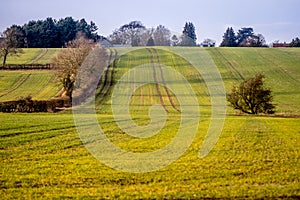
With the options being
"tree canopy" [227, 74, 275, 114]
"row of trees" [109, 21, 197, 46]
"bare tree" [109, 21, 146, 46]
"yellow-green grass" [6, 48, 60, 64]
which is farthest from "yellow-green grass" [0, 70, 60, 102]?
"bare tree" [109, 21, 146, 46]

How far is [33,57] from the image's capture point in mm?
100312

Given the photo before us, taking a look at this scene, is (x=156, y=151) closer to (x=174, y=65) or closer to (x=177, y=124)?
(x=177, y=124)

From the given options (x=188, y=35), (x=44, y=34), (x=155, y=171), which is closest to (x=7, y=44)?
(x=44, y=34)

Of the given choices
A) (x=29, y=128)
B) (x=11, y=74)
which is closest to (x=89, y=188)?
(x=29, y=128)

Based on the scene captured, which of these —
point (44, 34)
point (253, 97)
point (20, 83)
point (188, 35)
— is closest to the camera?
point (253, 97)

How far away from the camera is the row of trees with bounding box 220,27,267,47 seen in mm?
137500

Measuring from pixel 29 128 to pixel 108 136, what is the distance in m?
5.26

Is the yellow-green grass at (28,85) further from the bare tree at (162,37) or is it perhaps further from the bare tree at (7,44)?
the bare tree at (162,37)

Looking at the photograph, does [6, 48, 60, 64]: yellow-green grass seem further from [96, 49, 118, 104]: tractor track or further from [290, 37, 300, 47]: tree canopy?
[290, 37, 300, 47]: tree canopy

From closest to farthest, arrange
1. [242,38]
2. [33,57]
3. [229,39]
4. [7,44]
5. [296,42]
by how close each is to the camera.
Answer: [7,44], [33,57], [296,42], [229,39], [242,38]

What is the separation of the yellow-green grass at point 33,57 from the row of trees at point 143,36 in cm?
4652

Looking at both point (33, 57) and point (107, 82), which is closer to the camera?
point (107, 82)

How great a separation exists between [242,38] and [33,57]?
10014cm

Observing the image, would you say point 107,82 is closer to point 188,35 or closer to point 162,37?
point 162,37
